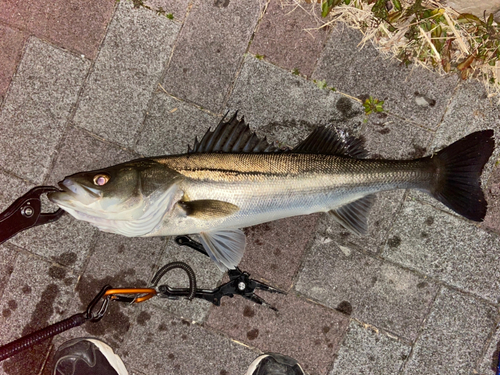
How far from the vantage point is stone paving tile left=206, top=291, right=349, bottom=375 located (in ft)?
11.9

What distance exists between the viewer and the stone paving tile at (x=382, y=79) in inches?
144

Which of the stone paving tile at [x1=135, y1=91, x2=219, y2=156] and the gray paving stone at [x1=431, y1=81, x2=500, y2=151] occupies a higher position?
the gray paving stone at [x1=431, y1=81, x2=500, y2=151]

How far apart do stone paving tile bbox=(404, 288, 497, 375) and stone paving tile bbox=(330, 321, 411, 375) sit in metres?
0.16

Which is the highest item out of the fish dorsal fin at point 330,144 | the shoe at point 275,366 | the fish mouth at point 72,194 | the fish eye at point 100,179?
the fish dorsal fin at point 330,144

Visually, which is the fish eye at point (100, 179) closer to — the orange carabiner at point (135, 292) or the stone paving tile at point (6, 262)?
the orange carabiner at point (135, 292)

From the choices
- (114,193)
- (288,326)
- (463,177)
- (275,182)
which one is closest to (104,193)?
(114,193)

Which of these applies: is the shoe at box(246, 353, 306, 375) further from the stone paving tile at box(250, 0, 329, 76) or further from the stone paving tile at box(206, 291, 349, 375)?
the stone paving tile at box(250, 0, 329, 76)

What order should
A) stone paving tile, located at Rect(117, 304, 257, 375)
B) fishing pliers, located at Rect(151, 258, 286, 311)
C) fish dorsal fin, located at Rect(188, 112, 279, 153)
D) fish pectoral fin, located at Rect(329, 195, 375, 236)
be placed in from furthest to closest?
stone paving tile, located at Rect(117, 304, 257, 375) → fishing pliers, located at Rect(151, 258, 286, 311) → fish pectoral fin, located at Rect(329, 195, 375, 236) → fish dorsal fin, located at Rect(188, 112, 279, 153)

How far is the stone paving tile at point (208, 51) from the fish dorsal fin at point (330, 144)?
1155 millimetres

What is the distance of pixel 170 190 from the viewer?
290 centimetres

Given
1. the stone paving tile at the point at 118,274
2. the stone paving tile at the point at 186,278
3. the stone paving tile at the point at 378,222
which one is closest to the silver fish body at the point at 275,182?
the stone paving tile at the point at 378,222

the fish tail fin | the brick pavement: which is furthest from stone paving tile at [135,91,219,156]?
the fish tail fin

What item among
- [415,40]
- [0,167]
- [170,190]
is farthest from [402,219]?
[0,167]

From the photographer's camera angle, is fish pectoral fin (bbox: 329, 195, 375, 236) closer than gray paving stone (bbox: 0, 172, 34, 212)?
Yes
